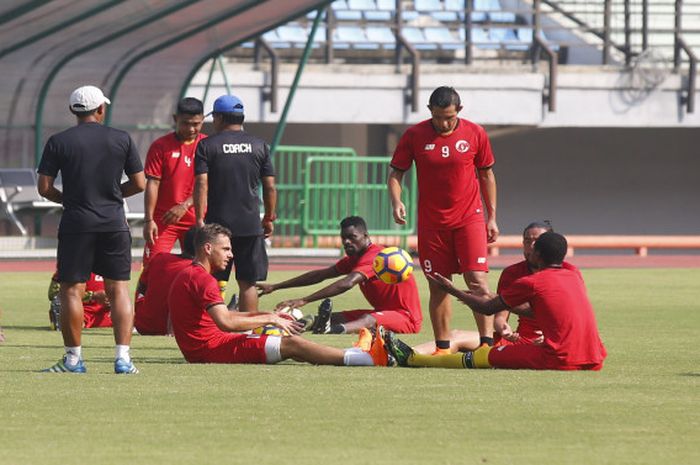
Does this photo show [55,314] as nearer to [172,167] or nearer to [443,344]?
[172,167]

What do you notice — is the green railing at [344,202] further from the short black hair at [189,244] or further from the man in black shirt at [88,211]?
the man in black shirt at [88,211]

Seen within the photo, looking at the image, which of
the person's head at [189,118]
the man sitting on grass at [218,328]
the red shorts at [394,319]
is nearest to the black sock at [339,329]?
the red shorts at [394,319]

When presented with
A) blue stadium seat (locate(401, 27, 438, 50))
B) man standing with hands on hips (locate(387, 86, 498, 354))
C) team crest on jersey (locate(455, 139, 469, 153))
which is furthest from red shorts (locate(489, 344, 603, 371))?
blue stadium seat (locate(401, 27, 438, 50))

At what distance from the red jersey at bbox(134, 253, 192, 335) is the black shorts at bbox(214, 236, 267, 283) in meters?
0.97

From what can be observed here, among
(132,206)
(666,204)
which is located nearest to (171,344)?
(132,206)

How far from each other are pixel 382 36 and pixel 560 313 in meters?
26.8

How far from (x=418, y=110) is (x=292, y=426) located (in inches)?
1003

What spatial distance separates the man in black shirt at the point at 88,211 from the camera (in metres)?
10.5

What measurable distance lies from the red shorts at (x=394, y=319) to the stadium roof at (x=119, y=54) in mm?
10760

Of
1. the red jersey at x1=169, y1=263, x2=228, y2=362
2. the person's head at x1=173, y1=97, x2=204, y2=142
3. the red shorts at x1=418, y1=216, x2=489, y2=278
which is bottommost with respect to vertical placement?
the red jersey at x1=169, y1=263, x2=228, y2=362

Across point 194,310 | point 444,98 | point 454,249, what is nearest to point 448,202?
point 454,249

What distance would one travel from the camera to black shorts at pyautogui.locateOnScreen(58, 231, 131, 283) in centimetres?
1055

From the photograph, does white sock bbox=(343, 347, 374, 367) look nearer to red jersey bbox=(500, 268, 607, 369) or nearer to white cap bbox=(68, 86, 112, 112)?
red jersey bbox=(500, 268, 607, 369)

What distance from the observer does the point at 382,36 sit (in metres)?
37.0
